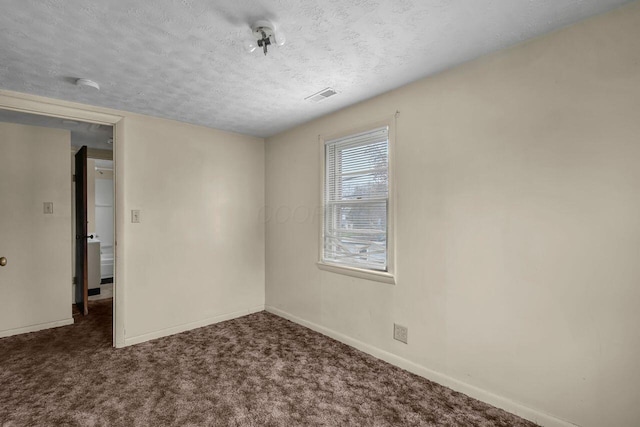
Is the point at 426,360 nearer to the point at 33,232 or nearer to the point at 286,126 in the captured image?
the point at 286,126

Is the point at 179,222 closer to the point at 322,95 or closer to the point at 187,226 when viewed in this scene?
the point at 187,226

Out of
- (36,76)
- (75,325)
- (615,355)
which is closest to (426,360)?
(615,355)

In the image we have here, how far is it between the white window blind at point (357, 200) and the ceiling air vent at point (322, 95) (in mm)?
477

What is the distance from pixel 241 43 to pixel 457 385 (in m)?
2.72

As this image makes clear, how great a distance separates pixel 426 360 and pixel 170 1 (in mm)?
2827

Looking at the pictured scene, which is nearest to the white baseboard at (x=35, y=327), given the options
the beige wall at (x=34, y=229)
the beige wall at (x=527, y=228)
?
the beige wall at (x=34, y=229)

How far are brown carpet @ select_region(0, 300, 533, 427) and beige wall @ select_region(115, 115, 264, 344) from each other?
0.42 meters

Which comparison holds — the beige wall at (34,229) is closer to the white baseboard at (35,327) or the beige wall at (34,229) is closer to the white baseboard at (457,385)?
the white baseboard at (35,327)

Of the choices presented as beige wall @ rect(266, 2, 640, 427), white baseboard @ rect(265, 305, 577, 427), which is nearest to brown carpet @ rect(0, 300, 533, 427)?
white baseboard @ rect(265, 305, 577, 427)

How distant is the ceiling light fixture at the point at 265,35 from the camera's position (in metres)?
1.65

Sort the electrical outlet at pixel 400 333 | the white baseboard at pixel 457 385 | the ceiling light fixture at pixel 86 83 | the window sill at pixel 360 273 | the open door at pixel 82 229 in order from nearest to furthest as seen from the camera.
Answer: the white baseboard at pixel 457 385, the ceiling light fixture at pixel 86 83, the electrical outlet at pixel 400 333, the window sill at pixel 360 273, the open door at pixel 82 229

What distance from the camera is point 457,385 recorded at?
2197 millimetres

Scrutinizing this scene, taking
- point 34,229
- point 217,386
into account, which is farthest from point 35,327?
point 217,386

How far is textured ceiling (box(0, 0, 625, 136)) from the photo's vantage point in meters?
1.55
